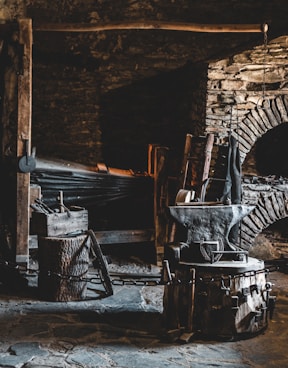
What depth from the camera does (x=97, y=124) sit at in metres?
9.84

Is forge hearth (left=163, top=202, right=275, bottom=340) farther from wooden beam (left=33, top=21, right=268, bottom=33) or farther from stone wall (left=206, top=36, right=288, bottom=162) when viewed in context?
wooden beam (left=33, top=21, right=268, bottom=33)

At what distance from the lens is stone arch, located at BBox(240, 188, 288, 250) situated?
827 centimetres

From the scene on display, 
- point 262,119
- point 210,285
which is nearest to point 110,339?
point 210,285

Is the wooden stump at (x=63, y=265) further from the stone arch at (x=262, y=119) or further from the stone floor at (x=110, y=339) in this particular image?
the stone arch at (x=262, y=119)

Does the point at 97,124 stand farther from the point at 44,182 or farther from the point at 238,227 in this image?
the point at 238,227

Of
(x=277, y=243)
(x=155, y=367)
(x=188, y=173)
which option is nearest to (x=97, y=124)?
(x=188, y=173)

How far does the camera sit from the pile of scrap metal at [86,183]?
797 centimetres

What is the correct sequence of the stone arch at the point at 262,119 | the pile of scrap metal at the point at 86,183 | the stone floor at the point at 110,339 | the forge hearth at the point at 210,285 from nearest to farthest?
the stone floor at the point at 110,339
the forge hearth at the point at 210,285
the pile of scrap metal at the point at 86,183
the stone arch at the point at 262,119

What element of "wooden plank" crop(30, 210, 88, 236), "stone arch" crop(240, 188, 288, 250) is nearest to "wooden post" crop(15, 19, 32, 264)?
"wooden plank" crop(30, 210, 88, 236)

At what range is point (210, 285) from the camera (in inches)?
218

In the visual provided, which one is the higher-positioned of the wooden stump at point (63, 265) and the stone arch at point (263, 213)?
the stone arch at point (263, 213)

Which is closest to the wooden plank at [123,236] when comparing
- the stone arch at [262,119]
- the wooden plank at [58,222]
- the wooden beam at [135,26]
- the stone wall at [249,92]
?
the wooden plank at [58,222]

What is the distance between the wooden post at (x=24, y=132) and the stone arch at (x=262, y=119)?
2962mm

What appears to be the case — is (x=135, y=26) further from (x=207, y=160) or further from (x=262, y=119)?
(x=262, y=119)
